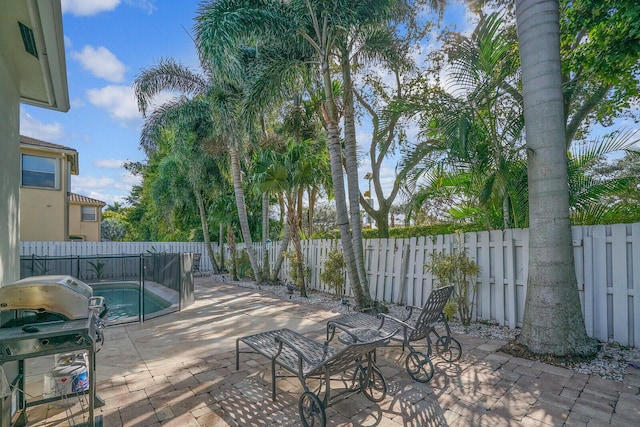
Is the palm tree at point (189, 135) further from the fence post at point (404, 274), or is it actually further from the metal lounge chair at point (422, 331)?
the metal lounge chair at point (422, 331)

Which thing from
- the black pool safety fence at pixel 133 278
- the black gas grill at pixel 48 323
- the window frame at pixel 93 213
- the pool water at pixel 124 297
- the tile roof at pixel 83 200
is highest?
the tile roof at pixel 83 200

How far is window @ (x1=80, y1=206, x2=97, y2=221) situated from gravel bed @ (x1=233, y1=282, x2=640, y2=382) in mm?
18100

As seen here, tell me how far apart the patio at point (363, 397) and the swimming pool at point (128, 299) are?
3.62m

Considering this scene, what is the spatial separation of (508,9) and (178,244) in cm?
1690

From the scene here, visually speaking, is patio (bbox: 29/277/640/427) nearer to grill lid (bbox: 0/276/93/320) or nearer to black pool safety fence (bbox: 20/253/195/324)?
grill lid (bbox: 0/276/93/320)

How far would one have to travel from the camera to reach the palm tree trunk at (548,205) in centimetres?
384

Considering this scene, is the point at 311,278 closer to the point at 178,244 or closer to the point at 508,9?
the point at 508,9

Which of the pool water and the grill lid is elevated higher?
the grill lid

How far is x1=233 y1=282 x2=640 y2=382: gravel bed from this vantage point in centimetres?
353

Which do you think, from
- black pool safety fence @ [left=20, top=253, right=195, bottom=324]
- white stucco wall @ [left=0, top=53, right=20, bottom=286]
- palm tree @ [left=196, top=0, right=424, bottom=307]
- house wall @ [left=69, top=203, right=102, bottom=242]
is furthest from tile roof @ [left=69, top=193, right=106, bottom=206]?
white stucco wall @ [left=0, top=53, right=20, bottom=286]

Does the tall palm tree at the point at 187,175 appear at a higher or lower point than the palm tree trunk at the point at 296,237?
higher

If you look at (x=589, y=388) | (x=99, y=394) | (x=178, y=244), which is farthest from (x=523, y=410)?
(x=178, y=244)

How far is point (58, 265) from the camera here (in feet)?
31.9

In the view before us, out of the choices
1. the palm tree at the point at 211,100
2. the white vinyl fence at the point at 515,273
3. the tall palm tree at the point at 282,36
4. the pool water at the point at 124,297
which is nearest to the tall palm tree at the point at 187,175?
the palm tree at the point at 211,100
